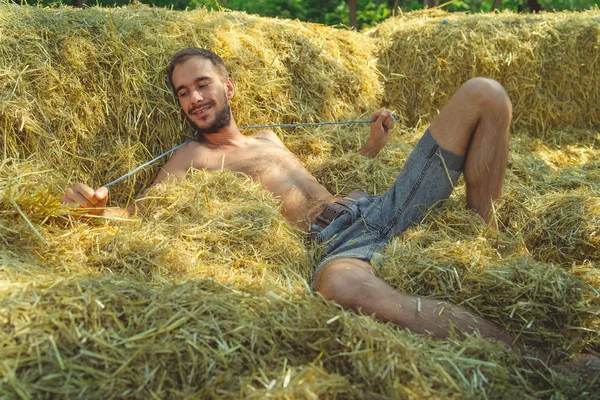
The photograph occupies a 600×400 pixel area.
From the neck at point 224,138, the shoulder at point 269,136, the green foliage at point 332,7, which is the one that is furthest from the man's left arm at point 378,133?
the green foliage at point 332,7

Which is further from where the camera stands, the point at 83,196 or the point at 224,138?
the point at 224,138

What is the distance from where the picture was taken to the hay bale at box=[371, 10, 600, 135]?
474cm

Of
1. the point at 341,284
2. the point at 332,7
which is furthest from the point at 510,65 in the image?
the point at 332,7

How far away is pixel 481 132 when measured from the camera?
9.16 feet

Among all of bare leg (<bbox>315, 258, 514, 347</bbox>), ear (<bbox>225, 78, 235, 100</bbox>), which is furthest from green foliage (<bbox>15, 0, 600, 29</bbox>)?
bare leg (<bbox>315, 258, 514, 347</bbox>)

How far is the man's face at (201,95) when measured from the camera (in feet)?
11.5

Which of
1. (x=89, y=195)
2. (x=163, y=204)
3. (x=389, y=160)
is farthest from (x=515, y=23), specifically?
(x=89, y=195)

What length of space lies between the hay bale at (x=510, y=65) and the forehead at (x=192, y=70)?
171 centimetres

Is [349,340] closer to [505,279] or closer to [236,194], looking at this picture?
[505,279]

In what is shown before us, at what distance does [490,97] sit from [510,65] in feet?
7.30

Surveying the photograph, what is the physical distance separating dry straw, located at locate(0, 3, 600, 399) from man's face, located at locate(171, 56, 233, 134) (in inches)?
7.5

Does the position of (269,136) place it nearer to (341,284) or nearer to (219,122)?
(219,122)

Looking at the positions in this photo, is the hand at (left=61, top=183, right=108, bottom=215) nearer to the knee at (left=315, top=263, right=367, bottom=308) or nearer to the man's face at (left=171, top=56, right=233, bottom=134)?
the man's face at (left=171, top=56, right=233, bottom=134)

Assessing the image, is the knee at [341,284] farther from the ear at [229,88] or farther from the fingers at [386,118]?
the ear at [229,88]
